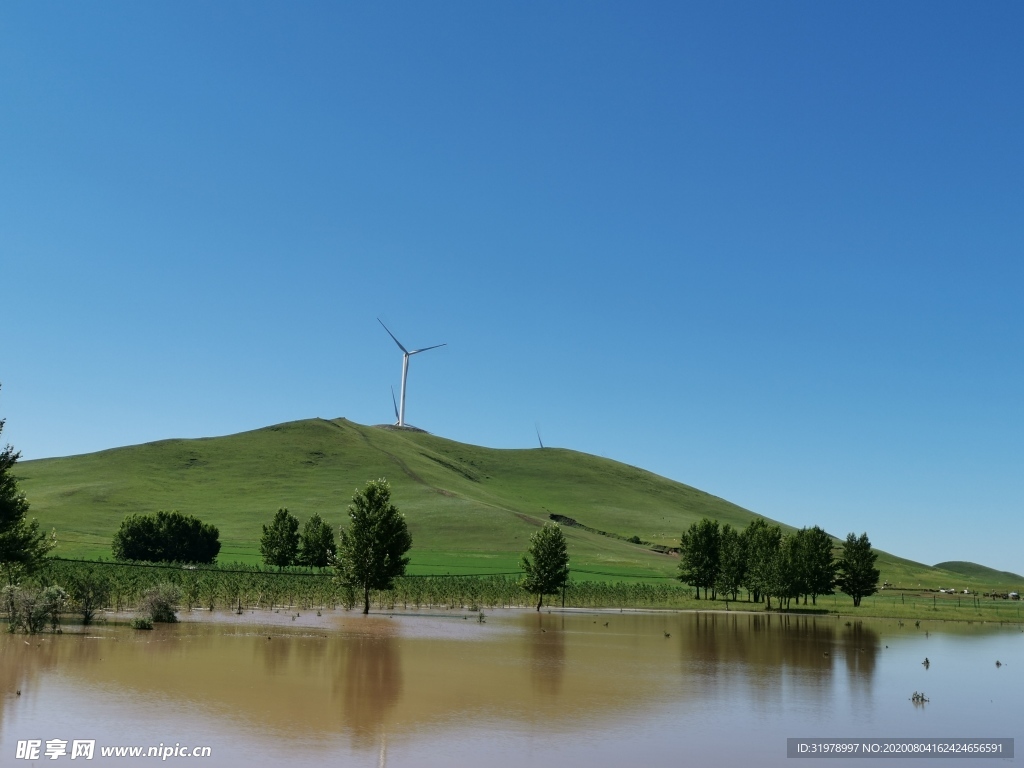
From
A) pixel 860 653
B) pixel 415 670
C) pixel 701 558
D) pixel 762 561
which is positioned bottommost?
pixel 860 653

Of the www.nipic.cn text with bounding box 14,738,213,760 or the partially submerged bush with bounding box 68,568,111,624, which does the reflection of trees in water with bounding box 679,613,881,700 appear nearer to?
the www.nipic.cn text with bounding box 14,738,213,760

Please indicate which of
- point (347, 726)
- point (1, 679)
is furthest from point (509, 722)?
point (1, 679)

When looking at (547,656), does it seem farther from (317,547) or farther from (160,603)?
(317,547)

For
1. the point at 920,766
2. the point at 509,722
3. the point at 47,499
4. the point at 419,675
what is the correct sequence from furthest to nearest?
the point at 47,499, the point at 419,675, the point at 509,722, the point at 920,766

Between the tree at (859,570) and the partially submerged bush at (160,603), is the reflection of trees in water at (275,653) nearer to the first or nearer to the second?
the partially submerged bush at (160,603)

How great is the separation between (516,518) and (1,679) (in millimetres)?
165990

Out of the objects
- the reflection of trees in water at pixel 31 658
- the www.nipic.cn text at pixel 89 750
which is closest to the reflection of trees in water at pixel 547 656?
the www.nipic.cn text at pixel 89 750

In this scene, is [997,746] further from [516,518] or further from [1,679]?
[516,518]

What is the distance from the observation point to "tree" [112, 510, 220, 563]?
136 metres

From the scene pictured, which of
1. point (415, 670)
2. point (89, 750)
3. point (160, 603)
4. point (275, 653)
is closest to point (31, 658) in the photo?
point (275, 653)

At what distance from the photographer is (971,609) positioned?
11106 centimetres

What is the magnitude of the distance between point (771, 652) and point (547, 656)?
1674 cm

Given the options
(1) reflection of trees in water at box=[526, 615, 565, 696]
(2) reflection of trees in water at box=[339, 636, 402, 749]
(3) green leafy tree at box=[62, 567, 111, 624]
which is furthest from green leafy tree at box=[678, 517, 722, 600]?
(3) green leafy tree at box=[62, 567, 111, 624]

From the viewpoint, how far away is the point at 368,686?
34812 mm
